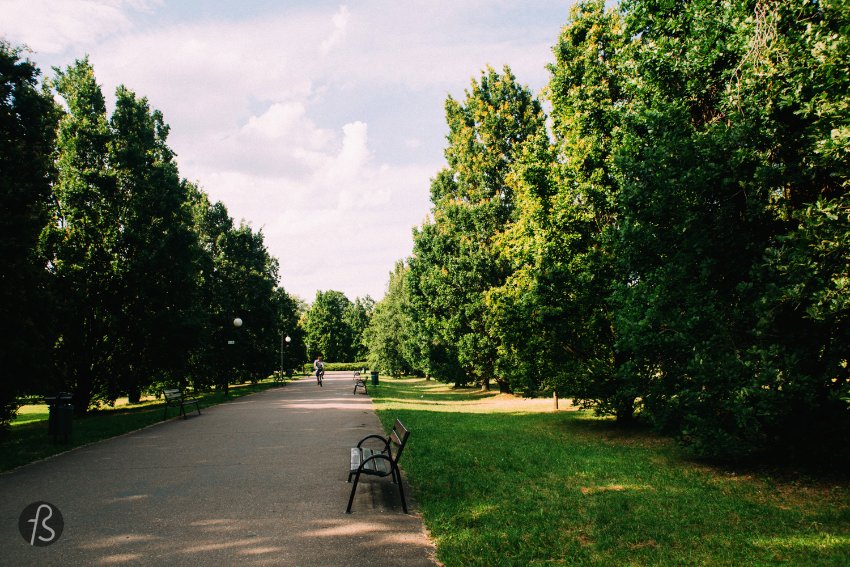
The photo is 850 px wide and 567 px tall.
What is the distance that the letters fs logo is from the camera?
17.0 feet

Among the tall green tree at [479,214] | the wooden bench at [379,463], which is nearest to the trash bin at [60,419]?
the wooden bench at [379,463]

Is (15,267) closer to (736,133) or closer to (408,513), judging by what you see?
(408,513)

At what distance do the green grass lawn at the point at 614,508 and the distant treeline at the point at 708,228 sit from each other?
2.91ft

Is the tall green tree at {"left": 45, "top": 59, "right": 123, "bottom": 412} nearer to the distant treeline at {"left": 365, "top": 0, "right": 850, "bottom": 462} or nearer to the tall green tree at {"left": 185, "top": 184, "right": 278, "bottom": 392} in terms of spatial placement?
the tall green tree at {"left": 185, "top": 184, "right": 278, "bottom": 392}

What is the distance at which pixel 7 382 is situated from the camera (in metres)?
12.0

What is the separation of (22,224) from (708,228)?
48.7ft

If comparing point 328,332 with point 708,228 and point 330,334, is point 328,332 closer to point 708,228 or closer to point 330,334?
point 330,334

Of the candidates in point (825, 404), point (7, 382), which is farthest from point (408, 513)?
point (7, 382)

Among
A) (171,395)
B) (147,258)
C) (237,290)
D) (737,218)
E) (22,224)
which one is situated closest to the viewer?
(737,218)

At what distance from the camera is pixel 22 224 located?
474 inches

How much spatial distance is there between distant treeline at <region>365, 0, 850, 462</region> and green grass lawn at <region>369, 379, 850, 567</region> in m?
0.89

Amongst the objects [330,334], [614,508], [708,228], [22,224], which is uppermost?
[22,224]

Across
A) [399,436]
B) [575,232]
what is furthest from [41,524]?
[575,232]

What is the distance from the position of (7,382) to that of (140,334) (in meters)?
8.28
